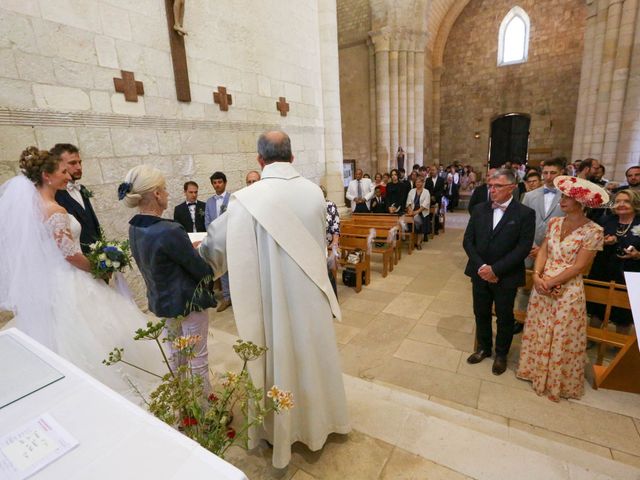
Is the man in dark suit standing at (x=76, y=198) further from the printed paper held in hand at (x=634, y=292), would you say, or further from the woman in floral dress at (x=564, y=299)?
the woman in floral dress at (x=564, y=299)

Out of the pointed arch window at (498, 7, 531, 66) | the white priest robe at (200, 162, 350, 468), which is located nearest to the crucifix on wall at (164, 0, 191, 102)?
the white priest robe at (200, 162, 350, 468)

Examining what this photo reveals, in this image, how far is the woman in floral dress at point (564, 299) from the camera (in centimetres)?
236

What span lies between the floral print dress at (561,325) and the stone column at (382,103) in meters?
10.6

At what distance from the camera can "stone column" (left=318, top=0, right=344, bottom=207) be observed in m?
6.64

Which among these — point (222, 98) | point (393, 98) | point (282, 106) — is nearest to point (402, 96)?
point (393, 98)

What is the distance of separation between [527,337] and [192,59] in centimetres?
497

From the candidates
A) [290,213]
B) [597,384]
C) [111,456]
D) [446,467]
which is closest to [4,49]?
[290,213]

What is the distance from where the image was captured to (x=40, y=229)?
2104 millimetres

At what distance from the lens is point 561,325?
249 centimetres

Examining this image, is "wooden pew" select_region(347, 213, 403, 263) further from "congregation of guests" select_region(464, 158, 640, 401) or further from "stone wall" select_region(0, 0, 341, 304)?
"congregation of guests" select_region(464, 158, 640, 401)

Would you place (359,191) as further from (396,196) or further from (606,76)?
(606,76)

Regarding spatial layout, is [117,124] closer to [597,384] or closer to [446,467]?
[446,467]

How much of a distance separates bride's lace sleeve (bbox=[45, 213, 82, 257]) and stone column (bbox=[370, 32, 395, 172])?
11685mm

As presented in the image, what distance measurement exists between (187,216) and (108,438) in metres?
3.89
